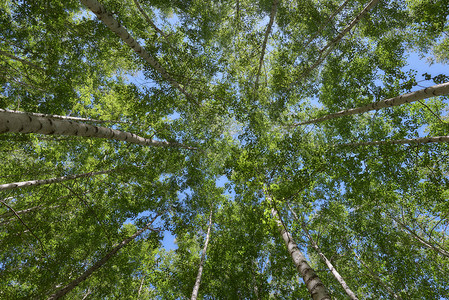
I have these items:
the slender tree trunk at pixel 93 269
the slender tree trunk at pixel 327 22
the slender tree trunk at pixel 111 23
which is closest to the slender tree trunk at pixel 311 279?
the slender tree trunk at pixel 93 269

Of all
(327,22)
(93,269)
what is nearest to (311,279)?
(93,269)

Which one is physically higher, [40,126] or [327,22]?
[327,22]

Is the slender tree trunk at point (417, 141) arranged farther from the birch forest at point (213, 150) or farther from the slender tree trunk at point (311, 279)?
the slender tree trunk at point (311, 279)

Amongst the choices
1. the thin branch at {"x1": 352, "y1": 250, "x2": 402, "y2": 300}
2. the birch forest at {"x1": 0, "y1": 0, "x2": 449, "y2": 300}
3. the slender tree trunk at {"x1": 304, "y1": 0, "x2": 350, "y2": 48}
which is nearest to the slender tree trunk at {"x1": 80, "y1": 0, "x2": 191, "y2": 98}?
the birch forest at {"x1": 0, "y1": 0, "x2": 449, "y2": 300}

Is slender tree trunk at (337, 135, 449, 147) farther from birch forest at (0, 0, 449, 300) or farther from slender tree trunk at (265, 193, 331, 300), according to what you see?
slender tree trunk at (265, 193, 331, 300)

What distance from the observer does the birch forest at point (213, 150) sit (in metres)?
7.11

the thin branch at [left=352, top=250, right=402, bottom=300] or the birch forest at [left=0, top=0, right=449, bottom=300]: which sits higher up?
the birch forest at [left=0, top=0, right=449, bottom=300]

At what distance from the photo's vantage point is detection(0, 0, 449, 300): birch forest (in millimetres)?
7113

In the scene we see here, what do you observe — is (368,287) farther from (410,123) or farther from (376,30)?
(376,30)

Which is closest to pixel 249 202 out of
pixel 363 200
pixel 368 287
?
pixel 363 200

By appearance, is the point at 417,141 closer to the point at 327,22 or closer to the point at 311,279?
the point at 327,22

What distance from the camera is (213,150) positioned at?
1046cm

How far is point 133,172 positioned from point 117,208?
100 inches

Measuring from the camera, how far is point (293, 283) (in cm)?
917
